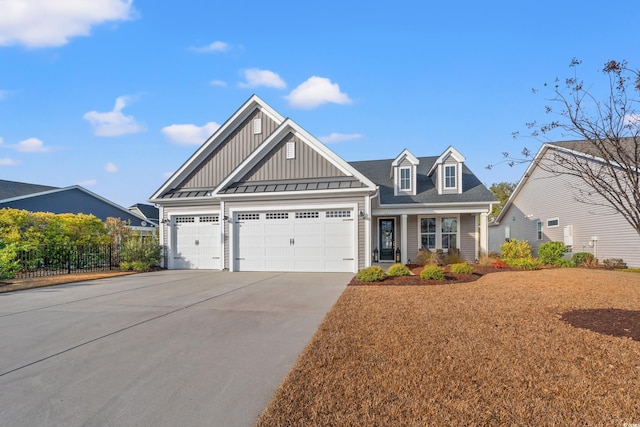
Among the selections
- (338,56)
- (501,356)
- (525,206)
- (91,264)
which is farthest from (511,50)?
(91,264)

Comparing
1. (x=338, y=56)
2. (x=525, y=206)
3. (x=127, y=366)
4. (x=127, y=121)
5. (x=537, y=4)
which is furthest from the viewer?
(x=525, y=206)

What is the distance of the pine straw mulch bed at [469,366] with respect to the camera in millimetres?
2832

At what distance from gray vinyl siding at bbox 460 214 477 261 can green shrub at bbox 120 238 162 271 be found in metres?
14.4

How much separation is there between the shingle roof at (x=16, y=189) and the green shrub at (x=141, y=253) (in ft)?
35.2

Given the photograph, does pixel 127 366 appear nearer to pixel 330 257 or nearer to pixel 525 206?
pixel 330 257

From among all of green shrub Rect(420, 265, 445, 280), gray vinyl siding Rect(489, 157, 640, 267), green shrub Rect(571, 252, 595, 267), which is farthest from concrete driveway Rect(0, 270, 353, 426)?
green shrub Rect(571, 252, 595, 267)

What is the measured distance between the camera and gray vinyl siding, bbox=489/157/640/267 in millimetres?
13516

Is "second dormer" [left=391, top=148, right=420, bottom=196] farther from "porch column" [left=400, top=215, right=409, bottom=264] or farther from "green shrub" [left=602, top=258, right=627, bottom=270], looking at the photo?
"green shrub" [left=602, top=258, right=627, bottom=270]

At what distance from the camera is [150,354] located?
4379 mm

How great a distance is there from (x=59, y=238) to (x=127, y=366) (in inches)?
545

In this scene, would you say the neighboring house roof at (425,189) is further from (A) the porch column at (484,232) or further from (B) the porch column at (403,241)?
(B) the porch column at (403,241)

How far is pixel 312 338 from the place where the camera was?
4891mm

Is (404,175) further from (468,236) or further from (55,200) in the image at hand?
(55,200)

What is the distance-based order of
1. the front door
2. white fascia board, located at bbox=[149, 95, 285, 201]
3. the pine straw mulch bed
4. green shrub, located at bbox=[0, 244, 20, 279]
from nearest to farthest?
the pine straw mulch bed, green shrub, located at bbox=[0, 244, 20, 279], white fascia board, located at bbox=[149, 95, 285, 201], the front door
